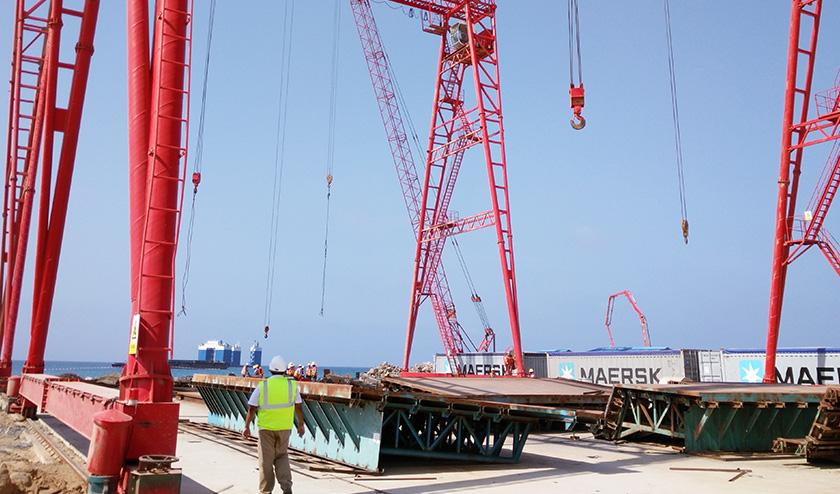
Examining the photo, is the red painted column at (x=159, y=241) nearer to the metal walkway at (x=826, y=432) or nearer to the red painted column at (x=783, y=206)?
the metal walkway at (x=826, y=432)

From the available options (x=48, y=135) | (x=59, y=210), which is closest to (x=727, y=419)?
(x=59, y=210)

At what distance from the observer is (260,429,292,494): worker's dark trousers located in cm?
791

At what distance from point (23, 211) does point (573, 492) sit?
23.6 metres

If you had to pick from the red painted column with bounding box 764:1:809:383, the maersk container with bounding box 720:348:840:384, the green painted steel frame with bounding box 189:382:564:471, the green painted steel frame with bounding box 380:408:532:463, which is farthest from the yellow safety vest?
the maersk container with bounding box 720:348:840:384

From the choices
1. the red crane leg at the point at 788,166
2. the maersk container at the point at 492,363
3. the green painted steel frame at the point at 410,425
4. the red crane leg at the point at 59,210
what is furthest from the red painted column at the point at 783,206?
the red crane leg at the point at 59,210

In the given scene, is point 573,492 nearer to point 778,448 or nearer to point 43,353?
point 778,448

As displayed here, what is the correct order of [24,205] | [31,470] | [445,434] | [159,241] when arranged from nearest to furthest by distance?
1. [159,241]
2. [31,470]
3. [445,434]
4. [24,205]

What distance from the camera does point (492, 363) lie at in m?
43.2

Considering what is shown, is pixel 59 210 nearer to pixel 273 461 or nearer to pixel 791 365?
pixel 273 461

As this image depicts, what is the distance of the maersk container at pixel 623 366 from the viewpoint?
31562mm

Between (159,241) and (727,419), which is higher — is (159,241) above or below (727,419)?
above

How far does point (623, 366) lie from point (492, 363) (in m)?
11.2

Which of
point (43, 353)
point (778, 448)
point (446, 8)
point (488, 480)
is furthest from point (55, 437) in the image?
point (446, 8)

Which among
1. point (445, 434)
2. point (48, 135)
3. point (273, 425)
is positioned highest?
point (48, 135)
